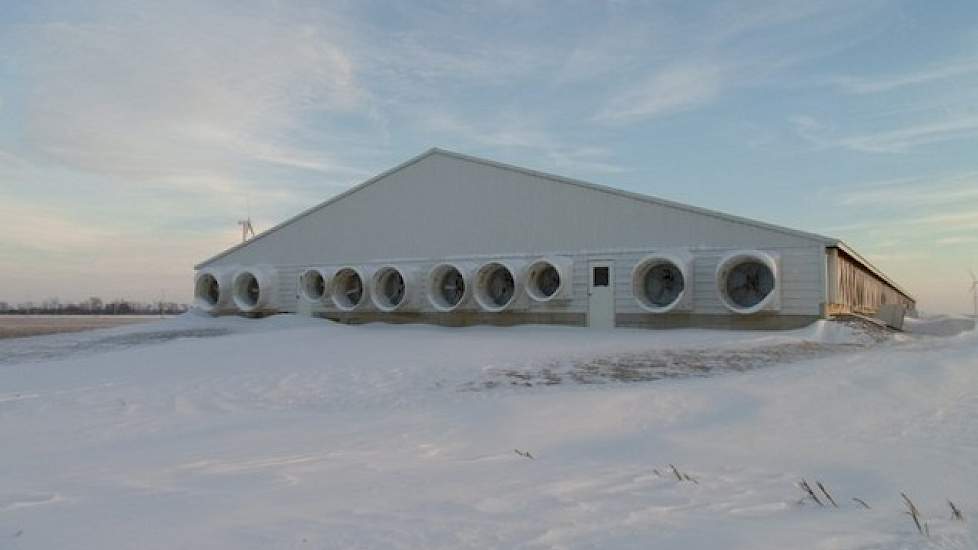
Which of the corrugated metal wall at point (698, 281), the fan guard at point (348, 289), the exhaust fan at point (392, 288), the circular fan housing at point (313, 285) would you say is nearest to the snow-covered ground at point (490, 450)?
the corrugated metal wall at point (698, 281)

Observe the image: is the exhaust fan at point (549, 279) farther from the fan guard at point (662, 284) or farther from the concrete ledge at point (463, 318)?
the fan guard at point (662, 284)

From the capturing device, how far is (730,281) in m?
18.8

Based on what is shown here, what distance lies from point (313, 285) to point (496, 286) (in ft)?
21.0

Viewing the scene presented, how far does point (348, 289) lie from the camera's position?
24469 millimetres

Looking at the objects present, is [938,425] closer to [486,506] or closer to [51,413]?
[486,506]

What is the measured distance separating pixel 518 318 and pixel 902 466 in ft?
51.1

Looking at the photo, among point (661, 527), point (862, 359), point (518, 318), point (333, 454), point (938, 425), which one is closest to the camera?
point (661, 527)

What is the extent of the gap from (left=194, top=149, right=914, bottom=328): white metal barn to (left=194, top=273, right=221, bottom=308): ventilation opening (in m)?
0.05

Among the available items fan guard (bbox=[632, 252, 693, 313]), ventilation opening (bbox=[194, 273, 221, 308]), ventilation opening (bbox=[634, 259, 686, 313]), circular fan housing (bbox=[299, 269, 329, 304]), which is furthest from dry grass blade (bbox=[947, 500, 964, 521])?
ventilation opening (bbox=[194, 273, 221, 308])

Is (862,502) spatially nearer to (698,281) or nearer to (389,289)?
(698,281)

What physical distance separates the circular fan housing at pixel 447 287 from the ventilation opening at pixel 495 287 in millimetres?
500

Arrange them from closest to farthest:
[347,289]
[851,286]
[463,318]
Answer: [463,318] < [851,286] < [347,289]

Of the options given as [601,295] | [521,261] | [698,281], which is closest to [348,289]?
[521,261]

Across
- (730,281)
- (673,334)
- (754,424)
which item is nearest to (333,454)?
(754,424)
